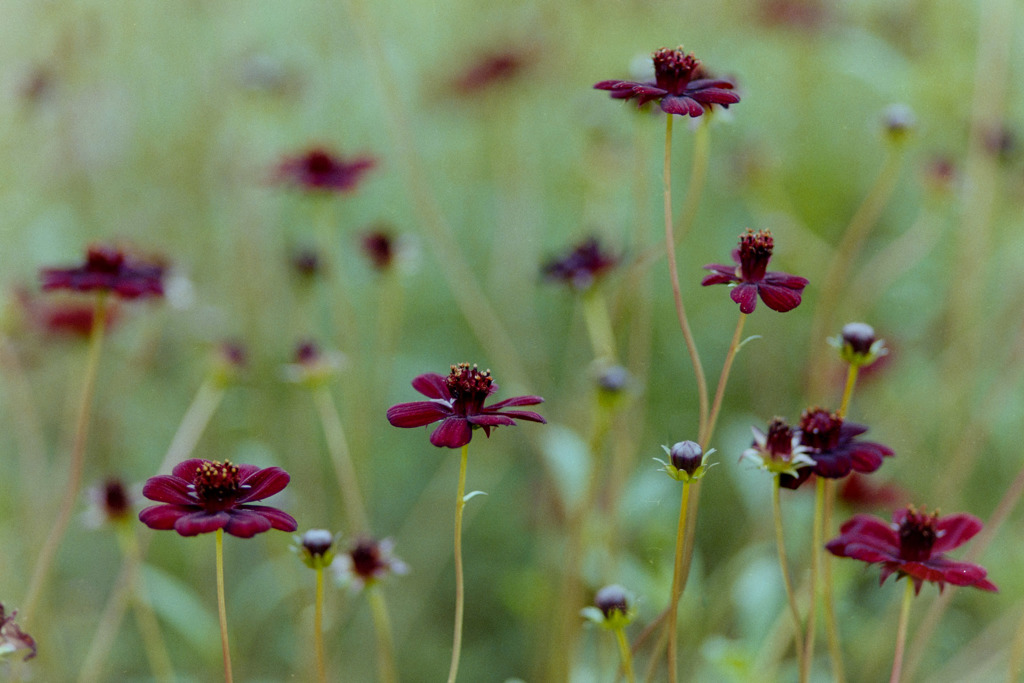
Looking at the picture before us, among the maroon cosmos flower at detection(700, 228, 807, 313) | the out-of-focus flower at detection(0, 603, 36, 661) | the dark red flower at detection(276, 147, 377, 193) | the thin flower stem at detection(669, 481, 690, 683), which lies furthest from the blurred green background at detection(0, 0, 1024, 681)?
the out-of-focus flower at detection(0, 603, 36, 661)

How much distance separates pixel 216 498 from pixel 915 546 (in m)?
0.43

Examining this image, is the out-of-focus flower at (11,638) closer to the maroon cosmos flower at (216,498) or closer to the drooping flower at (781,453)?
the maroon cosmos flower at (216,498)

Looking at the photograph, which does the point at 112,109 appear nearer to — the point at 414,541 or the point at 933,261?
the point at 414,541

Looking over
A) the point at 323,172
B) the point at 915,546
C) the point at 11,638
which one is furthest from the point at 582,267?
the point at 11,638

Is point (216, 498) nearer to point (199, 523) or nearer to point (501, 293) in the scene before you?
point (199, 523)

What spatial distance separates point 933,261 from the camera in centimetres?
179

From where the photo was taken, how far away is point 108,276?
30.2 inches

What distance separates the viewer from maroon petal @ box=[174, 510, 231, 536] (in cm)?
46

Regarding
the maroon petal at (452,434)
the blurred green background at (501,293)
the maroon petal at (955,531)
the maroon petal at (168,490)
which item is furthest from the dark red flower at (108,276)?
the maroon petal at (955,531)

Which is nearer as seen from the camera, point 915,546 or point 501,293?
point 915,546

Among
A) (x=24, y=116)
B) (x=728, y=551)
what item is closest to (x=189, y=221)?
(x=24, y=116)

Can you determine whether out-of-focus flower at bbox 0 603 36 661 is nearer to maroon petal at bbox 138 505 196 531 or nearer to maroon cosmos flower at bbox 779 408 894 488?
maroon petal at bbox 138 505 196 531

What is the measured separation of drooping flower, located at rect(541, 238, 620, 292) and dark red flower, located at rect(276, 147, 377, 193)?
0.28 metres

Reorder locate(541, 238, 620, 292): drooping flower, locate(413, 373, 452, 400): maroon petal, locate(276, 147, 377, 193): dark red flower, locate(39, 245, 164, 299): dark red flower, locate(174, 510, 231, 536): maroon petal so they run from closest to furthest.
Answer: locate(174, 510, 231, 536): maroon petal
locate(413, 373, 452, 400): maroon petal
locate(39, 245, 164, 299): dark red flower
locate(541, 238, 620, 292): drooping flower
locate(276, 147, 377, 193): dark red flower
